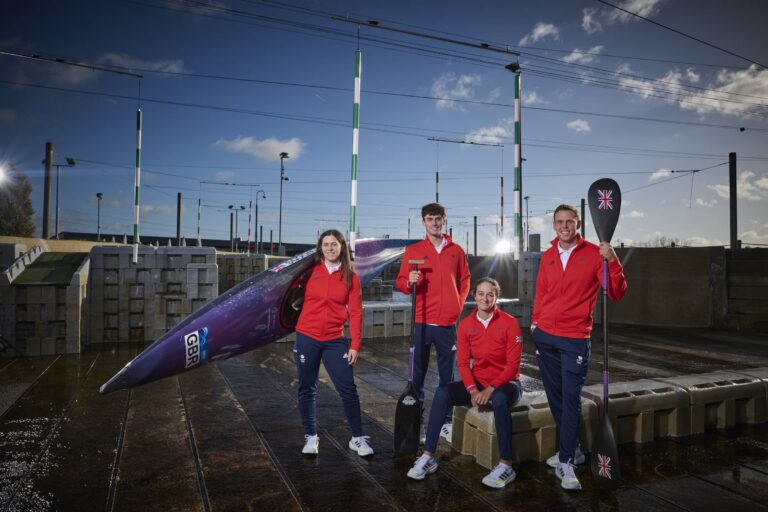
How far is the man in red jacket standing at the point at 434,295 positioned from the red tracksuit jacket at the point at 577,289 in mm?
885

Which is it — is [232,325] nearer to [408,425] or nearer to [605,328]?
[408,425]

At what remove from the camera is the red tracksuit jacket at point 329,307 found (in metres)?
3.81

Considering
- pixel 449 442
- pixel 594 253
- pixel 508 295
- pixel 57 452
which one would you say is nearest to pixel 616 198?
pixel 594 253

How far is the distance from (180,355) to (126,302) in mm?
7044

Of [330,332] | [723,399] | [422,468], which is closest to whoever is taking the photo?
[422,468]

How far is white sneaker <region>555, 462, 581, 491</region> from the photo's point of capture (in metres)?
3.32

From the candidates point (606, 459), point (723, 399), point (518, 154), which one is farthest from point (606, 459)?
point (518, 154)

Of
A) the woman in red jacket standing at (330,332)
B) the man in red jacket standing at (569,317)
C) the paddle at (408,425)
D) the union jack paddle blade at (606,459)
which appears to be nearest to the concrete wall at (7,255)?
the woman in red jacket standing at (330,332)

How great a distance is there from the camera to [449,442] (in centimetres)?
433

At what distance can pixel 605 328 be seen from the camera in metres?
3.53

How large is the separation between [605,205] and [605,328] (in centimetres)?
101

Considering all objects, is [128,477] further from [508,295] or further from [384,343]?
[508,295]

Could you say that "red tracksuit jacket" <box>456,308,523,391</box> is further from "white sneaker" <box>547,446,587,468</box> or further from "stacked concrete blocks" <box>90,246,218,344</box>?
"stacked concrete blocks" <box>90,246,218,344</box>

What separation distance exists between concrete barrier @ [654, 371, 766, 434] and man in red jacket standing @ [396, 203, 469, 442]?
2.47m
